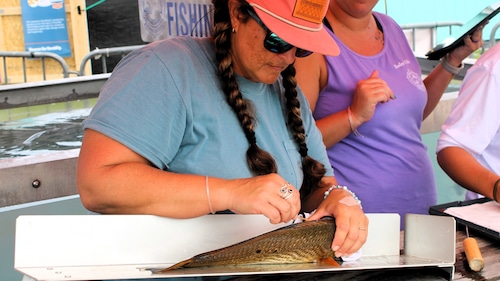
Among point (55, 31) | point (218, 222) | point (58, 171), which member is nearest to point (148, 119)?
point (218, 222)

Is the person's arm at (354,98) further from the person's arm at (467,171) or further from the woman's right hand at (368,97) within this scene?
the person's arm at (467,171)

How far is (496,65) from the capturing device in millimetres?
2064

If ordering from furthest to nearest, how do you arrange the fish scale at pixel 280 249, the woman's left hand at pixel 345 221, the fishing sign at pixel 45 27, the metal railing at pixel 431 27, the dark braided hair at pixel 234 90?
the metal railing at pixel 431 27 < the fishing sign at pixel 45 27 < the dark braided hair at pixel 234 90 < the woman's left hand at pixel 345 221 < the fish scale at pixel 280 249

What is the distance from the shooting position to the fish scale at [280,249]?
129 cm

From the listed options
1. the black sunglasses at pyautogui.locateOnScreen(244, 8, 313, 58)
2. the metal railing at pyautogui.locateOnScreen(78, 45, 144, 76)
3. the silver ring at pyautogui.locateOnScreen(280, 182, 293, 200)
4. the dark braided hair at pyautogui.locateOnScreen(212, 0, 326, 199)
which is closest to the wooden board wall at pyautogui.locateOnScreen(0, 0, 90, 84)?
the metal railing at pyautogui.locateOnScreen(78, 45, 144, 76)

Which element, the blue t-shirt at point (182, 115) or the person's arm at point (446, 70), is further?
the person's arm at point (446, 70)

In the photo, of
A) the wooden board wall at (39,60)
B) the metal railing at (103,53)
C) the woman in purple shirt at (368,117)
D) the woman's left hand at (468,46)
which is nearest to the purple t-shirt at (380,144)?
the woman in purple shirt at (368,117)

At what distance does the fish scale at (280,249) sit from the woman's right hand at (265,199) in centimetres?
4

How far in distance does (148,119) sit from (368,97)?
91 cm

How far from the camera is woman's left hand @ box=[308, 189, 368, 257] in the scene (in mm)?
1500

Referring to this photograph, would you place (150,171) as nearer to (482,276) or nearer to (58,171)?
(482,276)

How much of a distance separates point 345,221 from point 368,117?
2.34 ft

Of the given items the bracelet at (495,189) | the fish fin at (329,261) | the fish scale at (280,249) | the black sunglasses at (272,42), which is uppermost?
the black sunglasses at (272,42)

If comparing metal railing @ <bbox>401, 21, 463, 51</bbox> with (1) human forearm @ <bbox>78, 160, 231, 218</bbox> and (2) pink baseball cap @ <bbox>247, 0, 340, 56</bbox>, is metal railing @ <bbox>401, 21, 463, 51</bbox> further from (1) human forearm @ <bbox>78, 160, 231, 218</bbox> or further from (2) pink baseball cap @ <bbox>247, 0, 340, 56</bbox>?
(1) human forearm @ <bbox>78, 160, 231, 218</bbox>
